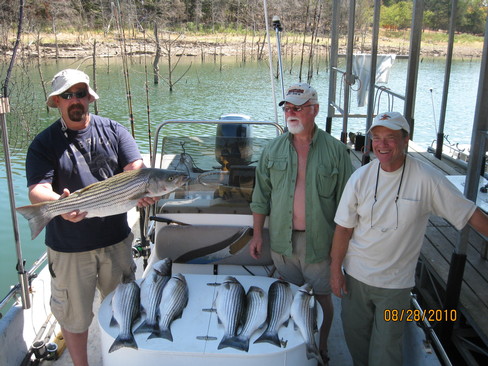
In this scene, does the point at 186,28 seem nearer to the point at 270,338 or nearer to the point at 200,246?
the point at 200,246

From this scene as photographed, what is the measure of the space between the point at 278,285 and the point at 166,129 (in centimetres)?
1458

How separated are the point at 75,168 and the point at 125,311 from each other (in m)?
0.88

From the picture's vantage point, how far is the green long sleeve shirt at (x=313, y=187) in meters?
2.84

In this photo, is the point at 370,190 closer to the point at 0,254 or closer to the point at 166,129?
the point at 0,254

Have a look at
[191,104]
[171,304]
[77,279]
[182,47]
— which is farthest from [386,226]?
[182,47]

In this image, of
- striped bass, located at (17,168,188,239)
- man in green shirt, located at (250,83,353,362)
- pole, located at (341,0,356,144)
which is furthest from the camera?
pole, located at (341,0,356,144)

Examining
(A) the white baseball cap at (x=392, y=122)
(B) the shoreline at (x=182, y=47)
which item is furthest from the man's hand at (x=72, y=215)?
(B) the shoreline at (x=182, y=47)

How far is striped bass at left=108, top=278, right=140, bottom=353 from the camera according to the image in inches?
90.5

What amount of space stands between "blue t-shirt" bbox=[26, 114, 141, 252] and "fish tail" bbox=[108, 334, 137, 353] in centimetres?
67

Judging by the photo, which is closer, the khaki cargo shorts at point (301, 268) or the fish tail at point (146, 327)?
the fish tail at point (146, 327)

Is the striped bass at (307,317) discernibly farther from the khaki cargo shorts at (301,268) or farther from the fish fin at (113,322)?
the fish fin at (113,322)

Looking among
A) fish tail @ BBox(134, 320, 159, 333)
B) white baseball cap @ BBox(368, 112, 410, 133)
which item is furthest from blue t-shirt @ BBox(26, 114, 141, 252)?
white baseball cap @ BBox(368, 112, 410, 133)

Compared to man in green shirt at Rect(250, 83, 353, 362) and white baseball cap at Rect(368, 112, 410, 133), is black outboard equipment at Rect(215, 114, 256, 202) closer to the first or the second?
man in green shirt at Rect(250, 83, 353, 362)

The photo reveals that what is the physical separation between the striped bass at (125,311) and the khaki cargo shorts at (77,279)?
0.30 metres
